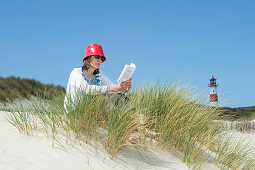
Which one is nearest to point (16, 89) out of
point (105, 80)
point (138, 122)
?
point (105, 80)

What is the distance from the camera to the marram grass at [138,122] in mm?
3084

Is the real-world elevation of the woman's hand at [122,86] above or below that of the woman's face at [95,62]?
below

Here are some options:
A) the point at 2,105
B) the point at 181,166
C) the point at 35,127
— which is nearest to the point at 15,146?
the point at 35,127

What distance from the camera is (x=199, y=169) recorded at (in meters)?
3.52

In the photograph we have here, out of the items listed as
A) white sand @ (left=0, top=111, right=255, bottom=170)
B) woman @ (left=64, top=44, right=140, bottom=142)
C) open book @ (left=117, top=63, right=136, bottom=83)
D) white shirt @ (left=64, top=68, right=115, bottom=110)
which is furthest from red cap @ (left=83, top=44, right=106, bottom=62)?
white sand @ (left=0, top=111, right=255, bottom=170)

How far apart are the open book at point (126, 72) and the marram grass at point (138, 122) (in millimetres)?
292

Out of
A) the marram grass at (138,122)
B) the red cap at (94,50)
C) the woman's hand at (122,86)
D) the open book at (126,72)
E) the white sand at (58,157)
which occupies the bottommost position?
the white sand at (58,157)

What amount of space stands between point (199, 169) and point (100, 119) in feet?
4.96

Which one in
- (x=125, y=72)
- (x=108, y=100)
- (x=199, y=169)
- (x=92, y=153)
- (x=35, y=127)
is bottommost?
(x=199, y=169)

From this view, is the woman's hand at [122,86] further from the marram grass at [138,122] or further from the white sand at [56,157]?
the white sand at [56,157]

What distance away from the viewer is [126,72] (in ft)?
10.9

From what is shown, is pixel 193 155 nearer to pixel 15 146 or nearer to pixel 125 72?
pixel 125 72

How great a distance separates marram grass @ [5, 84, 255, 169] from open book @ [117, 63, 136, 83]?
0.96 feet

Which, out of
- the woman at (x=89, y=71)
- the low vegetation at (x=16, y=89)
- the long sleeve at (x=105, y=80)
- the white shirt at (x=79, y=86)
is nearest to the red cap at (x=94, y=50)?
the woman at (x=89, y=71)
